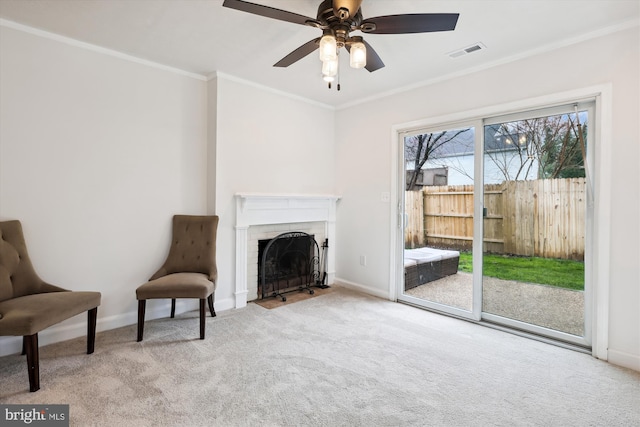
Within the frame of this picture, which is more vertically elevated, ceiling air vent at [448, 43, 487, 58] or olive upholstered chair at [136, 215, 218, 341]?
ceiling air vent at [448, 43, 487, 58]

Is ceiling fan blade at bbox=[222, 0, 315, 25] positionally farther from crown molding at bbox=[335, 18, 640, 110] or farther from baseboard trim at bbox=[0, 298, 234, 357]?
baseboard trim at bbox=[0, 298, 234, 357]

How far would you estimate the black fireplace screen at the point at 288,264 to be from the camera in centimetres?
395

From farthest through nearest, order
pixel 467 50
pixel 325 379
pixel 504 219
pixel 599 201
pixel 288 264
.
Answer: pixel 288 264, pixel 504 219, pixel 467 50, pixel 599 201, pixel 325 379

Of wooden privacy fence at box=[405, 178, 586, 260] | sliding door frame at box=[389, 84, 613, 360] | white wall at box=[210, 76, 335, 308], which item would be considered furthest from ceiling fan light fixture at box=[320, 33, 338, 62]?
wooden privacy fence at box=[405, 178, 586, 260]

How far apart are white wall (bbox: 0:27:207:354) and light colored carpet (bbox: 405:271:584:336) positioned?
9.91 ft

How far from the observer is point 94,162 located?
2887 millimetres

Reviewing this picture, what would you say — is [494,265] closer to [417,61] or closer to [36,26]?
[417,61]

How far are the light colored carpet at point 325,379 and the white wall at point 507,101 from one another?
649 millimetres

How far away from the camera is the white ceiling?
2.22 meters

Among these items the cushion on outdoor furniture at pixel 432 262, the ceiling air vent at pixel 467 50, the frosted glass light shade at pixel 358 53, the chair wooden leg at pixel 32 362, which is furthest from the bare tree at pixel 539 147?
the chair wooden leg at pixel 32 362

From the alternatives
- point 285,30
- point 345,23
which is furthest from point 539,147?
point 285,30

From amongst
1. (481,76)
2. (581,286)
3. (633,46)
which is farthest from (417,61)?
(581,286)

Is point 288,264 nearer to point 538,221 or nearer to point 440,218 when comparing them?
point 440,218

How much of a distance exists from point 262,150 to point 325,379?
2.64 m
